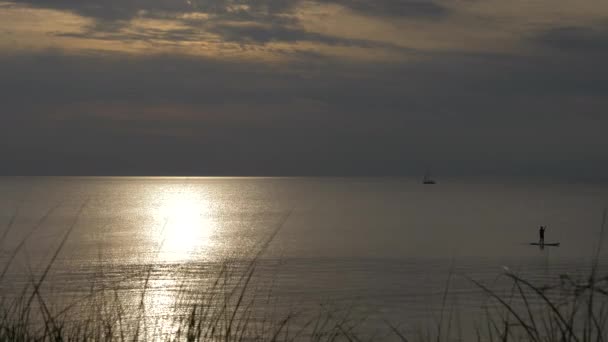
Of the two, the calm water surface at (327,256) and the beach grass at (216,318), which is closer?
the beach grass at (216,318)

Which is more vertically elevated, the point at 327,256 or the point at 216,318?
the point at 216,318

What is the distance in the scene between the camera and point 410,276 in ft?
189

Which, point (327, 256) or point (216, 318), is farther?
point (327, 256)

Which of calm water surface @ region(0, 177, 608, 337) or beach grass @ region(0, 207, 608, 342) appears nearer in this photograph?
beach grass @ region(0, 207, 608, 342)

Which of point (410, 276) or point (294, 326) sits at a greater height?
point (294, 326)

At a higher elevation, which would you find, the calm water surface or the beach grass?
the beach grass

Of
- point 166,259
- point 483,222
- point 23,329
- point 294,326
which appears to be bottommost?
point 483,222

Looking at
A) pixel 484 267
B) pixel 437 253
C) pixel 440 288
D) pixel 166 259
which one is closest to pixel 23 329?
pixel 440 288

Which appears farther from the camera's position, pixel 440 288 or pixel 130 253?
pixel 130 253

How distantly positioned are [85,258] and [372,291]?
27.5 meters

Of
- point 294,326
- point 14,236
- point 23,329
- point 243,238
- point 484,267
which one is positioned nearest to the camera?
point 23,329

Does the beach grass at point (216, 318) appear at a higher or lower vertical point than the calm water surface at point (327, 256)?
higher

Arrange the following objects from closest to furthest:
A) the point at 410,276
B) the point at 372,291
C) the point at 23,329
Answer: the point at 23,329 < the point at 372,291 < the point at 410,276

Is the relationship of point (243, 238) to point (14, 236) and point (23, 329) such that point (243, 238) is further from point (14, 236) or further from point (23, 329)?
point (23, 329)
